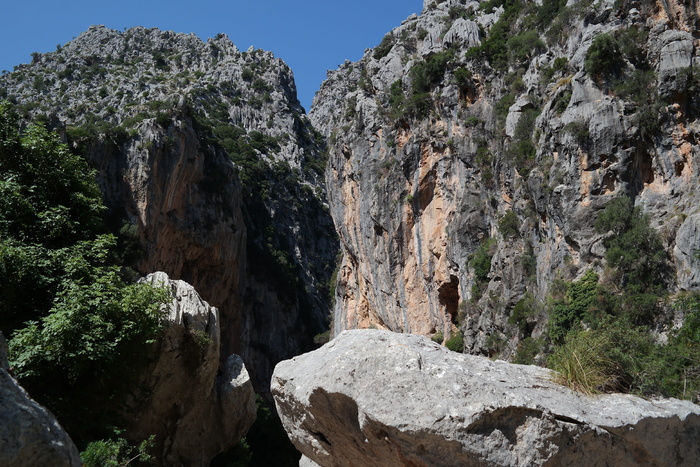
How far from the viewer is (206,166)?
41.8 metres

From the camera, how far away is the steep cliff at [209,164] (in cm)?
3509

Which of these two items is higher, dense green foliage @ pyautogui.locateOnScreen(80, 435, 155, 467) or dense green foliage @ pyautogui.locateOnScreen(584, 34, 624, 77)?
dense green foliage @ pyautogui.locateOnScreen(584, 34, 624, 77)

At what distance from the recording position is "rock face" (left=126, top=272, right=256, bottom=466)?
12.9 m

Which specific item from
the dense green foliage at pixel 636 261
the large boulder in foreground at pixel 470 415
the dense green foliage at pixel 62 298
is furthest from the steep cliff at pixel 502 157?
the dense green foliage at pixel 62 298

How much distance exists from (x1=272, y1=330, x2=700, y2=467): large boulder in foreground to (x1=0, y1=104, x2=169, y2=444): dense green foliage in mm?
5809

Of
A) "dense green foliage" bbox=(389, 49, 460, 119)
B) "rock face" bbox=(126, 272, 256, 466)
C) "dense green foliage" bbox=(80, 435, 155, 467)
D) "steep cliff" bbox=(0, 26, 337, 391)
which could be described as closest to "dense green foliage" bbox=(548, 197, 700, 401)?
"dense green foliage" bbox=(80, 435, 155, 467)

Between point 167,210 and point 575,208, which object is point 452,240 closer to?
point 575,208

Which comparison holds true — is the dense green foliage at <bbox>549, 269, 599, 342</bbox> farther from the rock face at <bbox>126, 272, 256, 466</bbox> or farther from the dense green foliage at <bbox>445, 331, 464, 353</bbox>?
the rock face at <bbox>126, 272, 256, 466</bbox>

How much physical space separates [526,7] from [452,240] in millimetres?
14814

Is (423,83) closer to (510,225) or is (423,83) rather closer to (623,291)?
(510,225)

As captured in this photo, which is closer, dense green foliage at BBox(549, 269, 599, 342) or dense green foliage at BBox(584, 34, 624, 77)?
dense green foliage at BBox(549, 269, 599, 342)

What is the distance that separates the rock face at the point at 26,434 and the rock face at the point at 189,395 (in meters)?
8.04

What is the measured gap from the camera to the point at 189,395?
47.0 ft

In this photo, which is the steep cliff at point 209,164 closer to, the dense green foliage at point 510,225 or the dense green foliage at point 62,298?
the dense green foliage at point 62,298
